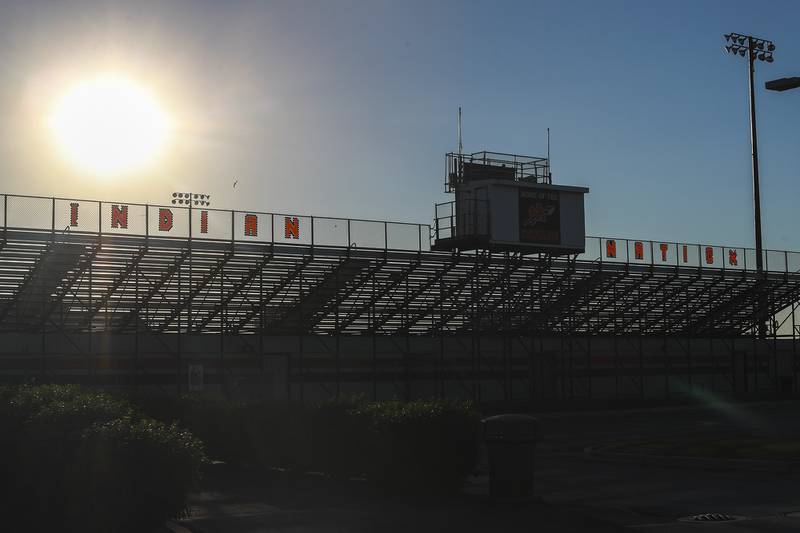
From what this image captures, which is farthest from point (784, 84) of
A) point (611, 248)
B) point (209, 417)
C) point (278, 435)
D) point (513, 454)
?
point (611, 248)

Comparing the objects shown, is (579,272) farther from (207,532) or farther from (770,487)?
(207,532)

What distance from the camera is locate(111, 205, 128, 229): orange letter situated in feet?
118

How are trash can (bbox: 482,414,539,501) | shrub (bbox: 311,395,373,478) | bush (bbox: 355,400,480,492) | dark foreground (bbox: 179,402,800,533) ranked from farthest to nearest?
shrub (bbox: 311,395,373,478), bush (bbox: 355,400,480,492), trash can (bbox: 482,414,539,501), dark foreground (bbox: 179,402,800,533)

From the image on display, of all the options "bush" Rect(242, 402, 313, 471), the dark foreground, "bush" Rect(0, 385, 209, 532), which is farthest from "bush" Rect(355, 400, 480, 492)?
"bush" Rect(0, 385, 209, 532)

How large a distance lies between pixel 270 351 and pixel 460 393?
33.6 ft

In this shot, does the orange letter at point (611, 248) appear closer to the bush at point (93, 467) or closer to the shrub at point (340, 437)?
the shrub at point (340, 437)

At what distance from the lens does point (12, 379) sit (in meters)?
36.3

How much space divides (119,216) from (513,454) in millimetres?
23943

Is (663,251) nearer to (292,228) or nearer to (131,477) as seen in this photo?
(292,228)

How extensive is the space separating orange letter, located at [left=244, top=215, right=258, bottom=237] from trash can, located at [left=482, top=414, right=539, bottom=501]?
24.2 metres

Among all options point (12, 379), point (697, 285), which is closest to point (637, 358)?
point (697, 285)

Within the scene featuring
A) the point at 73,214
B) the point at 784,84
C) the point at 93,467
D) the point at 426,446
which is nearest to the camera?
the point at 93,467

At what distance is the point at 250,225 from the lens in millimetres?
38688

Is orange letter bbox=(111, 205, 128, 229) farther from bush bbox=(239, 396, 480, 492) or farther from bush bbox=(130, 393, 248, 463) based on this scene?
bush bbox=(239, 396, 480, 492)
